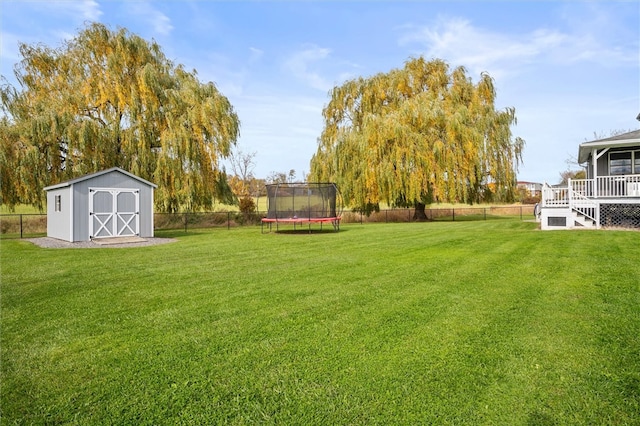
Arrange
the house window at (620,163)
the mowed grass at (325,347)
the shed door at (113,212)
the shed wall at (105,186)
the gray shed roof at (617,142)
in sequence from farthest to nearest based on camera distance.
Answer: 1. the house window at (620,163)
2. the gray shed roof at (617,142)
3. the shed door at (113,212)
4. the shed wall at (105,186)
5. the mowed grass at (325,347)

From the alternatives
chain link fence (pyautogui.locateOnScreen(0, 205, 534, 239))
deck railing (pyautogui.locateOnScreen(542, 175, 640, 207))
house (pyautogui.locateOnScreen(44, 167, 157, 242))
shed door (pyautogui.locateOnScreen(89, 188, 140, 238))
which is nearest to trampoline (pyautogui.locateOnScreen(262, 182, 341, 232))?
chain link fence (pyautogui.locateOnScreen(0, 205, 534, 239))

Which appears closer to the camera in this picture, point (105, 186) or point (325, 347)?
point (325, 347)

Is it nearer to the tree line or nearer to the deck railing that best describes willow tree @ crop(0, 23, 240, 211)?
the tree line

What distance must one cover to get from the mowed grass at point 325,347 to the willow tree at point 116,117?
12.0 metres

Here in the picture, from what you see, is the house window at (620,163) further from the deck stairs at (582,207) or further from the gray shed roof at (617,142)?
the deck stairs at (582,207)

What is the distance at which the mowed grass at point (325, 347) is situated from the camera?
230 centimetres

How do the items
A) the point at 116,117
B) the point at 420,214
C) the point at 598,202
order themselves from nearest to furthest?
the point at 598,202 → the point at 116,117 → the point at 420,214

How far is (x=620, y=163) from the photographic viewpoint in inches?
624

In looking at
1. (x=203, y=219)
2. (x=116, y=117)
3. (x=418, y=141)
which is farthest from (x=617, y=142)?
(x=116, y=117)

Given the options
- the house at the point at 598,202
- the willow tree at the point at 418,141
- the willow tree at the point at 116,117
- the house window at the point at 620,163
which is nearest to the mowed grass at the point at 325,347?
→ the house at the point at 598,202

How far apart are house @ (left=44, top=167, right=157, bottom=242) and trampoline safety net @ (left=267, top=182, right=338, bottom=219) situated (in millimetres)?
4679

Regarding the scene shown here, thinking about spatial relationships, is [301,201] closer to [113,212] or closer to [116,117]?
[113,212]

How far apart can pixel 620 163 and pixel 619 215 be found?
2.74 metres

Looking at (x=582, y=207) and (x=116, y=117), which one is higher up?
(x=116, y=117)
